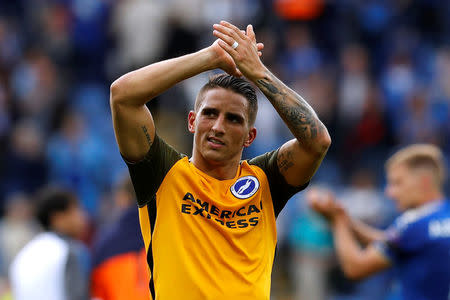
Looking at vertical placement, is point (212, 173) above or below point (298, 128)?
below

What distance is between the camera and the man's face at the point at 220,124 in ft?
13.7

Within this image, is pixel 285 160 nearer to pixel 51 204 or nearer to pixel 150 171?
pixel 150 171

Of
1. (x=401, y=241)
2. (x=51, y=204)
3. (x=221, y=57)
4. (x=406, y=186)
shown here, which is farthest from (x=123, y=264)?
(x=221, y=57)

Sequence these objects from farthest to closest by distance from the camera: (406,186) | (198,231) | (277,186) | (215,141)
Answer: (406,186) < (277,186) < (215,141) < (198,231)

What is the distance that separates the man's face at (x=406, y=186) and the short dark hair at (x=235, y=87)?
252 centimetres

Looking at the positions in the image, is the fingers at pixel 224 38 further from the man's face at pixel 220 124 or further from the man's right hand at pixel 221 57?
the man's face at pixel 220 124

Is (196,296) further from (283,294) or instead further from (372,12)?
(372,12)

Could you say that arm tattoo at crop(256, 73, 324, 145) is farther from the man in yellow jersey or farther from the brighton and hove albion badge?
the brighton and hove albion badge

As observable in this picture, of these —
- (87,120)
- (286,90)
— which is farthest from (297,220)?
(286,90)

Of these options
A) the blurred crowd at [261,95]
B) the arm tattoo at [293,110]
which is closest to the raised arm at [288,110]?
the arm tattoo at [293,110]

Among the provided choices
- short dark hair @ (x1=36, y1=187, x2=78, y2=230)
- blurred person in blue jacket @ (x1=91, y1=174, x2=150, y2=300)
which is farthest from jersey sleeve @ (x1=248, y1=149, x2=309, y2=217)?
short dark hair @ (x1=36, y1=187, x2=78, y2=230)

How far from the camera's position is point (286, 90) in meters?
4.23

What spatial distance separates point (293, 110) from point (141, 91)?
833 millimetres

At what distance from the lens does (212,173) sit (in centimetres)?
432
